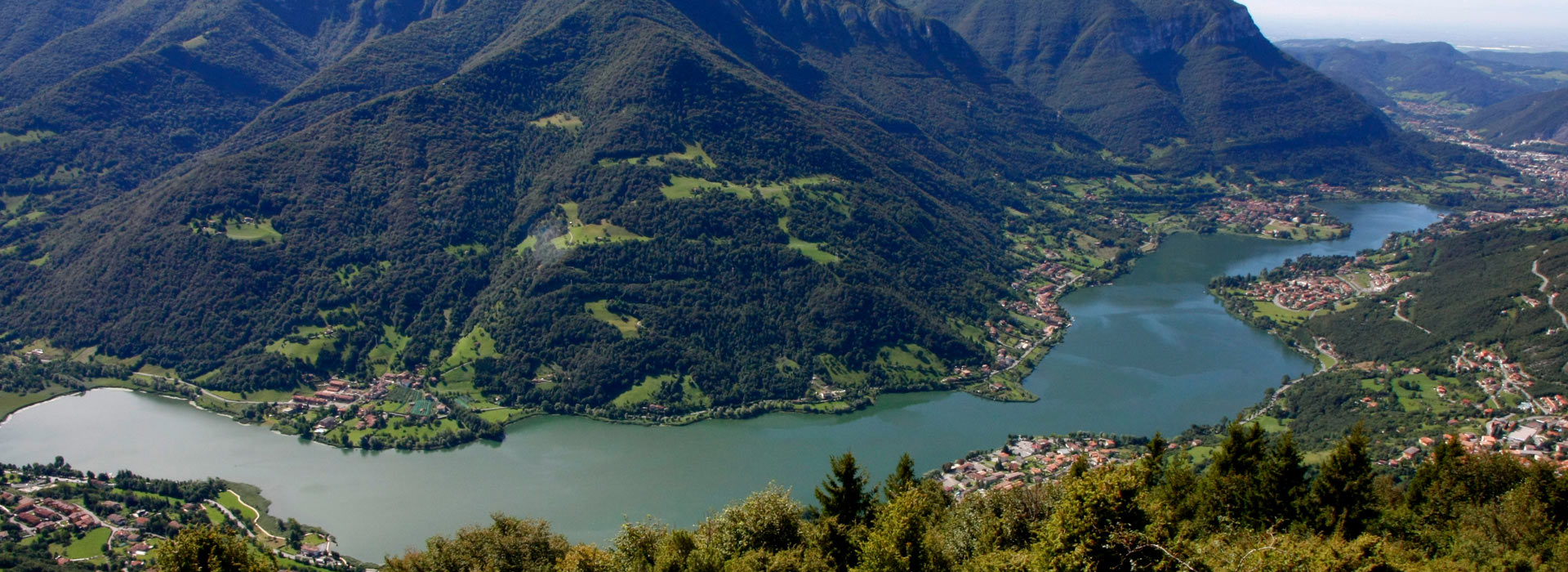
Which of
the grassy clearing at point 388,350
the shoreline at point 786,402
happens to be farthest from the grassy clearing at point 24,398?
the grassy clearing at point 388,350

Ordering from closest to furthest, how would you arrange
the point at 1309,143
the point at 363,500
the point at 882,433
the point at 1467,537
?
the point at 1467,537 < the point at 363,500 < the point at 882,433 < the point at 1309,143

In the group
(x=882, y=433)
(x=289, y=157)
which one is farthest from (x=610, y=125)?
(x=882, y=433)

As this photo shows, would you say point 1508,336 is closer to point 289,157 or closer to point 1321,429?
point 1321,429

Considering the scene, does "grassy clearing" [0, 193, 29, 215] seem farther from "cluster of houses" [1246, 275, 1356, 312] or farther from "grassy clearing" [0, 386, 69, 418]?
"cluster of houses" [1246, 275, 1356, 312]

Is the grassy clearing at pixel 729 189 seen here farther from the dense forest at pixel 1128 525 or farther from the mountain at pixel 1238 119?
the mountain at pixel 1238 119

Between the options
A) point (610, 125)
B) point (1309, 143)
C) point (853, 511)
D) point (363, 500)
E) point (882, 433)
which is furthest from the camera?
point (1309, 143)

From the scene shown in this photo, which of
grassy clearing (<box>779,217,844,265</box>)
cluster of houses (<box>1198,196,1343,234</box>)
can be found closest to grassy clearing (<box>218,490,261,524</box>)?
grassy clearing (<box>779,217,844,265</box>)

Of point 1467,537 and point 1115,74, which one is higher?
point 1115,74
